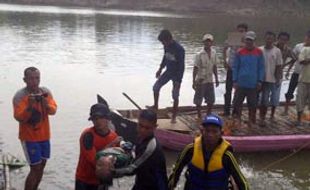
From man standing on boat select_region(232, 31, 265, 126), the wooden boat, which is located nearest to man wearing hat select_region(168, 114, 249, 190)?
the wooden boat

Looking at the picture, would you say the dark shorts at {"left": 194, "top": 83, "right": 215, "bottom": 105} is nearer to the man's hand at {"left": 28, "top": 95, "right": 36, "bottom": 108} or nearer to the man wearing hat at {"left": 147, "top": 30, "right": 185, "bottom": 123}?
the man wearing hat at {"left": 147, "top": 30, "right": 185, "bottom": 123}

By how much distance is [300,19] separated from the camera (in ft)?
178

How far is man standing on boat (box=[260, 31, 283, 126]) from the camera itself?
10.1 m

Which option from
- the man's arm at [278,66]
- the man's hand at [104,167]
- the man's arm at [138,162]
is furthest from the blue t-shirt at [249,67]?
the man's hand at [104,167]

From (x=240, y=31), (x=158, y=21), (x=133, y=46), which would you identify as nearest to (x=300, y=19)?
(x=158, y=21)

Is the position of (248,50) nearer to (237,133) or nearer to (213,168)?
(237,133)

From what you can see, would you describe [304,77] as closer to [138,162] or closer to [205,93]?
[205,93]

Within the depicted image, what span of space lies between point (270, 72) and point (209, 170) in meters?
6.01

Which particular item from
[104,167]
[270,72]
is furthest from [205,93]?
[104,167]

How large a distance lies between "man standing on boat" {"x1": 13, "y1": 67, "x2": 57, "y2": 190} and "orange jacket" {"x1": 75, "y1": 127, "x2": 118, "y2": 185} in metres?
1.33

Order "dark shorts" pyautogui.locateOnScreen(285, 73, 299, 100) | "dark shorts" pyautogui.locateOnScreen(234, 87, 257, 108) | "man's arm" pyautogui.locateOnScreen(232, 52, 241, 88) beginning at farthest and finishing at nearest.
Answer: "dark shorts" pyautogui.locateOnScreen(285, 73, 299, 100) < "dark shorts" pyautogui.locateOnScreen(234, 87, 257, 108) < "man's arm" pyautogui.locateOnScreen(232, 52, 241, 88)

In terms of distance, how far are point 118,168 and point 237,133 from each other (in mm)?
5898

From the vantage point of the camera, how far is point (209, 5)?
2454 inches

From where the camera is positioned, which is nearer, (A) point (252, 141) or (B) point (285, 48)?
(A) point (252, 141)
